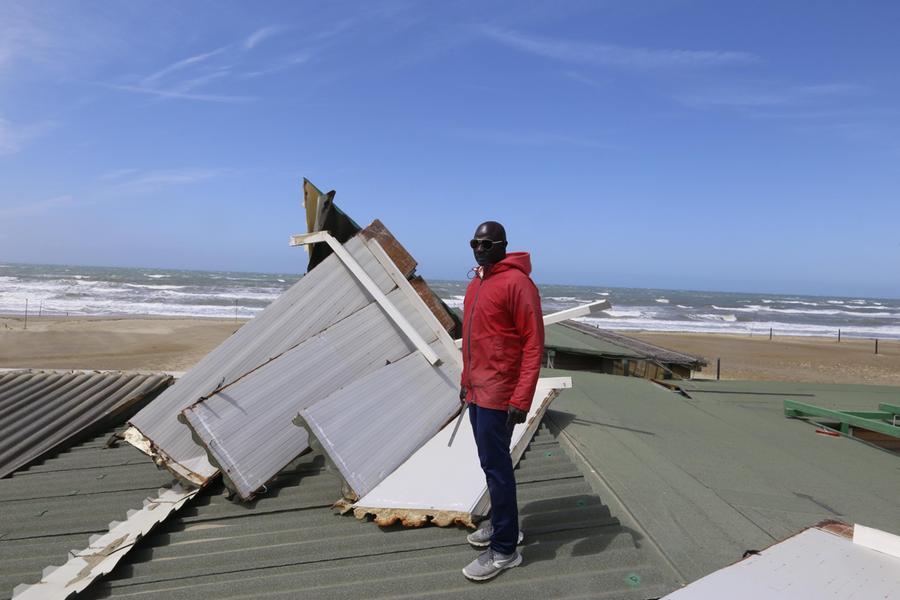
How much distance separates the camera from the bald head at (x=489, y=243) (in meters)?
2.71

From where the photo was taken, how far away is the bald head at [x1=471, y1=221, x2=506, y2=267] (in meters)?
2.71

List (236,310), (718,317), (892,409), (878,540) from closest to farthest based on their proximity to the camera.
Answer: (878,540) → (892,409) → (236,310) → (718,317)

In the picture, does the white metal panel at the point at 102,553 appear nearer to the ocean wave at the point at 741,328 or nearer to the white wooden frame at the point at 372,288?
the white wooden frame at the point at 372,288

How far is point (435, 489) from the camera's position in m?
3.04

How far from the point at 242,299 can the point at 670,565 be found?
172 feet

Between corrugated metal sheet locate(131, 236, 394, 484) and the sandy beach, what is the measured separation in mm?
17465

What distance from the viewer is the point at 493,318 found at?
2639 millimetres

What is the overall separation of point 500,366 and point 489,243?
0.61 m

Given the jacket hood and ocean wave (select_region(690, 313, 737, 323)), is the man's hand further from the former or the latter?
ocean wave (select_region(690, 313, 737, 323))

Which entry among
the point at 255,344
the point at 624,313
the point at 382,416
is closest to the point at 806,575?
the point at 382,416

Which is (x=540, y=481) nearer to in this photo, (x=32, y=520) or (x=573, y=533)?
(x=573, y=533)

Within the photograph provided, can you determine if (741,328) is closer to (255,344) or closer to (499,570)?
(255,344)

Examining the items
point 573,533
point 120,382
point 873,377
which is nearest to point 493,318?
point 573,533

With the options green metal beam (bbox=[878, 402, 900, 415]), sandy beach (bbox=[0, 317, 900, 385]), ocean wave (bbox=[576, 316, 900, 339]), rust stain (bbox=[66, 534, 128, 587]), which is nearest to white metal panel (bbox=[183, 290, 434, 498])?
rust stain (bbox=[66, 534, 128, 587])
